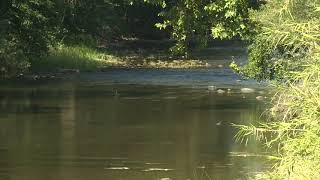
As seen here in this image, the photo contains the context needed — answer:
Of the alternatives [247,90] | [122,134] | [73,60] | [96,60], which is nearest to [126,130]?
[122,134]

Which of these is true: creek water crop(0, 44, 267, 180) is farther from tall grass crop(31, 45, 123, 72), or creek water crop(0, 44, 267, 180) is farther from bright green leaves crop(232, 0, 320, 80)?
tall grass crop(31, 45, 123, 72)

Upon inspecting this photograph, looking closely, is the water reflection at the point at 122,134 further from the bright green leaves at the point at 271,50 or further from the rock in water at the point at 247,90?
the bright green leaves at the point at 271,50

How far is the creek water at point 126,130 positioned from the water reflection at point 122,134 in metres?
0.02

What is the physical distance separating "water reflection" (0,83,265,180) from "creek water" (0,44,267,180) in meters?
0.02

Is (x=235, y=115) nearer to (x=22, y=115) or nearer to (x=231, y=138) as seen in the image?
(x=231, y=138)

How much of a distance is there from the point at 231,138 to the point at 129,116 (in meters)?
4.98

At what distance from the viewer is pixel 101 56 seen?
1795 inches

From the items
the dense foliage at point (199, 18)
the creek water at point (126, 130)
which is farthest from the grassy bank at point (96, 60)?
the dense foliage at point (199, 18)

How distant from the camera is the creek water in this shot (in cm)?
1458

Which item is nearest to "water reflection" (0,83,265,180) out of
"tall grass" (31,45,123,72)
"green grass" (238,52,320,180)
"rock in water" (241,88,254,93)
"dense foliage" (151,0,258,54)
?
"rock in water" (241,88,254,93)

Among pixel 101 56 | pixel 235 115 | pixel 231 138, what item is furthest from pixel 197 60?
pixel 231 138

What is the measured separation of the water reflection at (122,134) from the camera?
14.5 meters

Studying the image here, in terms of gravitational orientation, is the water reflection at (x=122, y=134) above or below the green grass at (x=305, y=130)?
below

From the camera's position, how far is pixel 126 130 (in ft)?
64.5
